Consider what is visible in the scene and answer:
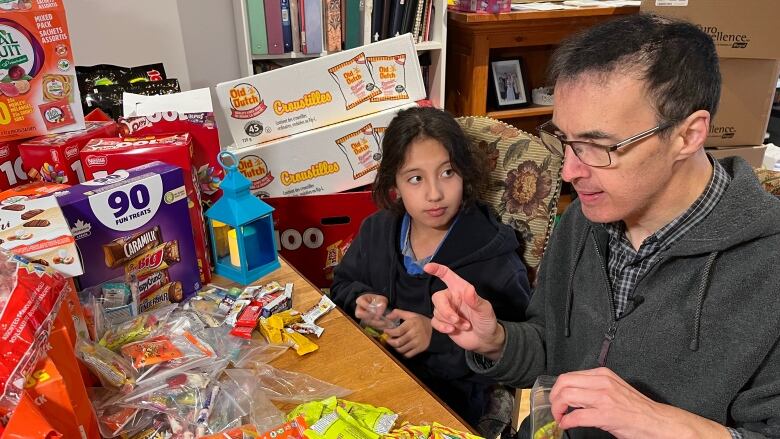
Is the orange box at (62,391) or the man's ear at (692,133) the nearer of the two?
the orange box at (62,391)

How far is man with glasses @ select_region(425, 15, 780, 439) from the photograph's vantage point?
85 centimetres

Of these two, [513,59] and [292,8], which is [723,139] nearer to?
[513,59]

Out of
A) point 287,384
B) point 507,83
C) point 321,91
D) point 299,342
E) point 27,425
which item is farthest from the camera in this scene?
point 507,83

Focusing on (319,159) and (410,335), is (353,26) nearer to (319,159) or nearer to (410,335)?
(319,159)

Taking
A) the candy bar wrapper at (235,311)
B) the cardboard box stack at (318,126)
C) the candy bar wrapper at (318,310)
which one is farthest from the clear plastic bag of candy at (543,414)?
the cardboard box stack at (318,126)

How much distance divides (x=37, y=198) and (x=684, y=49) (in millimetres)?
1129

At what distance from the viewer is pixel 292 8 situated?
8.14 ft

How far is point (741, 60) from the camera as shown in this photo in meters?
2.75

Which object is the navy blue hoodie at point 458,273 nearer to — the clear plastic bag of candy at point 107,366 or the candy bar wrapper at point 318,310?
the candy bar wrapper at point 318,310

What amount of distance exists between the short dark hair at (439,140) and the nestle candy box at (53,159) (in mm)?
759

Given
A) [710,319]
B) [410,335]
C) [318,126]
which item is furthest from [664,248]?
[318,126]

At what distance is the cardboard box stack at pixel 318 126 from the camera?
6.58 feet

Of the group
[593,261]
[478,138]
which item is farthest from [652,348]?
[478,138]

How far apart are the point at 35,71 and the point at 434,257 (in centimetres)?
104
